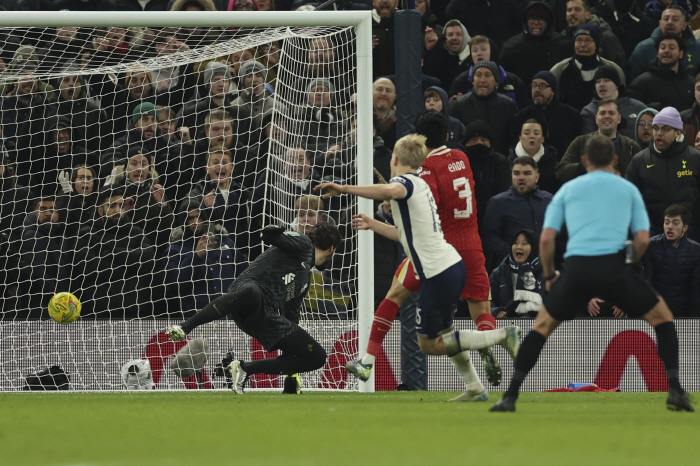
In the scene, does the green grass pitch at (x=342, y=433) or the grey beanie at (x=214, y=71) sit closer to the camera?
the green grass pitch at (x=342, y=433)

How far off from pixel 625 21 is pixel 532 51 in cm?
201

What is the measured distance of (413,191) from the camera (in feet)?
23.5

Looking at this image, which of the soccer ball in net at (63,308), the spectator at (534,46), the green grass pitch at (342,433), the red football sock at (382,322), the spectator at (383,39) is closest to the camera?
the green grass pitch at (342,433)

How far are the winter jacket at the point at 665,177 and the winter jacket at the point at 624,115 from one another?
1152mm

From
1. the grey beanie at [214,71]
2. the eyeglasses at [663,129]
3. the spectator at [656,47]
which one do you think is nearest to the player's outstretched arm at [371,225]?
the grey beanie at [214,71]

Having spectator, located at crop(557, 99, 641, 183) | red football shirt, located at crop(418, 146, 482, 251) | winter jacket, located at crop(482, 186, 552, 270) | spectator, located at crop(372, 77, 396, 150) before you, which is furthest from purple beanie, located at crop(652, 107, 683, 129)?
red football shirt, located at crop(418, 146, 482, 251)

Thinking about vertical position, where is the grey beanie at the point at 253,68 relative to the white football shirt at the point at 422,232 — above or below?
above

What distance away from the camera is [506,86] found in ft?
41.5

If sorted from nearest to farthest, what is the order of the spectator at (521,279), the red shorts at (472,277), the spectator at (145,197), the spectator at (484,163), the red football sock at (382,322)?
the red shorts at (472,277), the red football sock at (382,322), the spectator at (521,279), the spectator at (145,197), the spectator at (484,163)

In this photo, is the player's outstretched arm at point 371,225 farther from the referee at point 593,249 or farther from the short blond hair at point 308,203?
the short blond hair at point 308,203

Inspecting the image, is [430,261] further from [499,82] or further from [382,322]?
[499,82]

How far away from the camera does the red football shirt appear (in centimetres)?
805

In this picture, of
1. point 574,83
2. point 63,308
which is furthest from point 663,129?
point 63,308

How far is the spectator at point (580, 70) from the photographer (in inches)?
497
